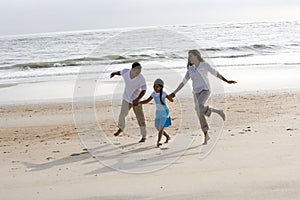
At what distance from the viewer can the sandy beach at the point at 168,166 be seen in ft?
19.0

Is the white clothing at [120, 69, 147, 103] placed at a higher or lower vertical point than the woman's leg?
higher

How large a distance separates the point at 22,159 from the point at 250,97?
26.6 ft

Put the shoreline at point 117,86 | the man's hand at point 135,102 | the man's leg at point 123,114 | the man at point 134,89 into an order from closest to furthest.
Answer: the man at point 134,89 → the man's hand at point 135,102 → the man's leg at point 123,114 → the shoreline at point 117,86

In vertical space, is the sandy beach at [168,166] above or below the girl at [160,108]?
below

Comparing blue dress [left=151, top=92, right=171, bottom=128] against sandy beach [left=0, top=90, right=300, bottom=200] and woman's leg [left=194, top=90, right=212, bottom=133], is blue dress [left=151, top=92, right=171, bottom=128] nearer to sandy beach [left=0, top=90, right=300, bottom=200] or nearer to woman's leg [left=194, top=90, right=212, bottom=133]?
sandy beach [left=0, top=90, right=300, bottom=200]

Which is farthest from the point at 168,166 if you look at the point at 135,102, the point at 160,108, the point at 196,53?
the point at 196,53

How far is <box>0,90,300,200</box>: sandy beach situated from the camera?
5.78 m

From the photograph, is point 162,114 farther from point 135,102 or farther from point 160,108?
point 135,102

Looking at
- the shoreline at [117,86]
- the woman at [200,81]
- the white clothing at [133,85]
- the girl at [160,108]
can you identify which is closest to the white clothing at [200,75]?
the woman at [200,81]

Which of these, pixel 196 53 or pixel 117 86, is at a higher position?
pixel 196 53

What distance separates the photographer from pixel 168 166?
6867 mm

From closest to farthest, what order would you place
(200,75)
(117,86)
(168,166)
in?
(168,166), (200,75), (117,86)

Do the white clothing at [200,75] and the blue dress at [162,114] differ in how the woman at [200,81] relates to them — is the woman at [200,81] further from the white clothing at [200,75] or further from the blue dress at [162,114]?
the blue dress at [162,114]

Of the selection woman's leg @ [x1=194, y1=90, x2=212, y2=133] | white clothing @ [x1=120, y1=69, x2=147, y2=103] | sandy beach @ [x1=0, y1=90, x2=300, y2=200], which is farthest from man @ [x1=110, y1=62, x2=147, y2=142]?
woman's leg @ [x1=194, y1=90, x2=212, y2=133]
